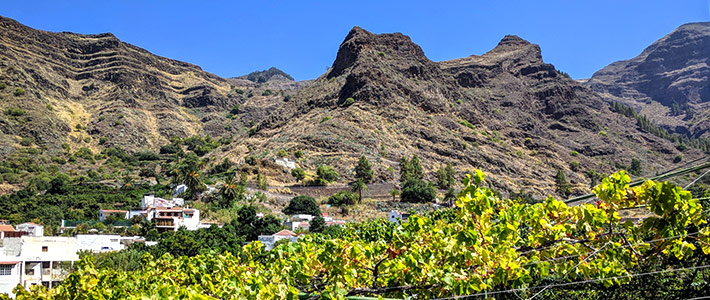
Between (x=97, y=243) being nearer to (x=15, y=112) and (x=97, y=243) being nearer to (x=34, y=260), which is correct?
(x=34, y=260)

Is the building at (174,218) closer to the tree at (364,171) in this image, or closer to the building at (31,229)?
the building at (31,229)

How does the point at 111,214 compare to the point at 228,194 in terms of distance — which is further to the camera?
the point at 228,194

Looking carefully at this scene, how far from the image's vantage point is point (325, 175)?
61.3 meters

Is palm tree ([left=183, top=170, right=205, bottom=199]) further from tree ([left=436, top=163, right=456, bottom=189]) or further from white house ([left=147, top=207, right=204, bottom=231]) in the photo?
tree ([left=436, top=163, right=456, bottom=189])

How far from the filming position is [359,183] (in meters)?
56.4

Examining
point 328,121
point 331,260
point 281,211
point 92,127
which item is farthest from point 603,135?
point 331,260

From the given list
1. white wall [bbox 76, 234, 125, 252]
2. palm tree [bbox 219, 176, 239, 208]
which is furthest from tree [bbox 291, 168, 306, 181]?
white wall [bbox 76, 234, 125, 252]

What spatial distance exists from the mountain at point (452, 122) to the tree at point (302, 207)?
11.7 metres

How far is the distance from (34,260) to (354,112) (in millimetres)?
52188

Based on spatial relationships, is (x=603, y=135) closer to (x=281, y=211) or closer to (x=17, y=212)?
(x=281, y=211)

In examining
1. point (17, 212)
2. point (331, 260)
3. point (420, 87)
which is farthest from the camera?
point (420, 87)

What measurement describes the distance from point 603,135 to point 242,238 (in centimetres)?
8194

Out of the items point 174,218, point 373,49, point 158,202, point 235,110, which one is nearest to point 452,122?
point 373,49

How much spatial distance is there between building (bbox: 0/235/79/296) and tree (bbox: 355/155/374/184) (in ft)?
106
